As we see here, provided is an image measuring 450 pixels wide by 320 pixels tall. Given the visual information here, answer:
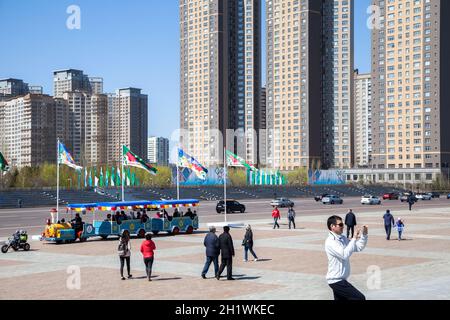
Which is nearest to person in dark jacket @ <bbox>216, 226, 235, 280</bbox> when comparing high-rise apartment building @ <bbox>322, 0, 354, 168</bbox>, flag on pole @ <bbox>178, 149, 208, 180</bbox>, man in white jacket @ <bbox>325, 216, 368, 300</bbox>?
man in white jacket @ <bbox>325, 216, 368, 300</bbox>

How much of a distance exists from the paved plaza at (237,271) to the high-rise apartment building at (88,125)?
5897 inches

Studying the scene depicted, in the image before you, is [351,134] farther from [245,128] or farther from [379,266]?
[379,266]

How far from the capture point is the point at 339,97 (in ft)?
622

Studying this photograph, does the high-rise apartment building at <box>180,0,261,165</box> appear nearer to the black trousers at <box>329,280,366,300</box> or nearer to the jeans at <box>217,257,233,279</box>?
the jeans at <box>217,257,233,279</box>

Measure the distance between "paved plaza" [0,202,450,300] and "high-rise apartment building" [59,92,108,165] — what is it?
14978 cm

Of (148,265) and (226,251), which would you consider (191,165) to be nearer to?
(226,251)

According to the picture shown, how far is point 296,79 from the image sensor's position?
172 m

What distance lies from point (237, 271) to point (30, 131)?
5818 inches

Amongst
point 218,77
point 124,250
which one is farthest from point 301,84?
point 124,250

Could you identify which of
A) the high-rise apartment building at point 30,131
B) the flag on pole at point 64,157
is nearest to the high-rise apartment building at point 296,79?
the high-rise apartment building at point 30,131

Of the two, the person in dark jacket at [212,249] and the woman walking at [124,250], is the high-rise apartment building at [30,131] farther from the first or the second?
the person in dark jacket at [212,249]

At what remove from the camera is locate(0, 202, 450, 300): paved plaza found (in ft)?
52.8

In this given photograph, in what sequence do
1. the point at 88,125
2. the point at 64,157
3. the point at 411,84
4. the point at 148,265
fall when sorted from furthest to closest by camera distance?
the point at 88,125 < the point at 411,84 < the point at 64,157 < the point at 148,265

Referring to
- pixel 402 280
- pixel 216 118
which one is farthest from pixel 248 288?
pixel 216 118
